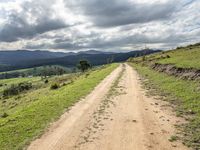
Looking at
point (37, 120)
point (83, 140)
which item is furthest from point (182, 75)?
point (83, 140)

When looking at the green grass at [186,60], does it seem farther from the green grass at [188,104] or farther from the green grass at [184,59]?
the green grass at [188,104]

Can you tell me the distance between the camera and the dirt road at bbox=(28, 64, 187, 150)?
46.5 ft

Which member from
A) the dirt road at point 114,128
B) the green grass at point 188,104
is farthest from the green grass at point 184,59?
the dirt road at point 114,128

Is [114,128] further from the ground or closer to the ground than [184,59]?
closer to the ground

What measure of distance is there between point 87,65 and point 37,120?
145228 mm

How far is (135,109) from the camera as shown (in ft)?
73.7

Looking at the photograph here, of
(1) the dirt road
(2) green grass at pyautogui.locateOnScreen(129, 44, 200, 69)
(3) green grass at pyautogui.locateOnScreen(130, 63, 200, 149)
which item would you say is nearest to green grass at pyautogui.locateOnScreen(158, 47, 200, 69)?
(2) green grass at pyautogui.locateOnScreen(129, 44, 200, 69)

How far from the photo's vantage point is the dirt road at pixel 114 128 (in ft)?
46.5

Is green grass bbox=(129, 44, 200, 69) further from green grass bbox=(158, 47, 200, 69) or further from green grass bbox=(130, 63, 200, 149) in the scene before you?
green grass bbox=(130, 63, 200, 149)

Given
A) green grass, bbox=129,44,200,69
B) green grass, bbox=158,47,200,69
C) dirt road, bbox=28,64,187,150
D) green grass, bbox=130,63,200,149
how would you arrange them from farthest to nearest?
green grass, bbox=129,44,200,69 < green grass, bbox=158,47,200,69 < green grass, bbox=130,63,200,149 < dirt road, bbox=28,64,187,150

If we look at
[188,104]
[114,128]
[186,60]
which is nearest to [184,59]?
[186,60]

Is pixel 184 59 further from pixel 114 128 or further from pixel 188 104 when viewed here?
pixel 114 128

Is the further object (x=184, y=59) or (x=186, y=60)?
(x=184, y=59)

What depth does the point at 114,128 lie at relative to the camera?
17.1 m
